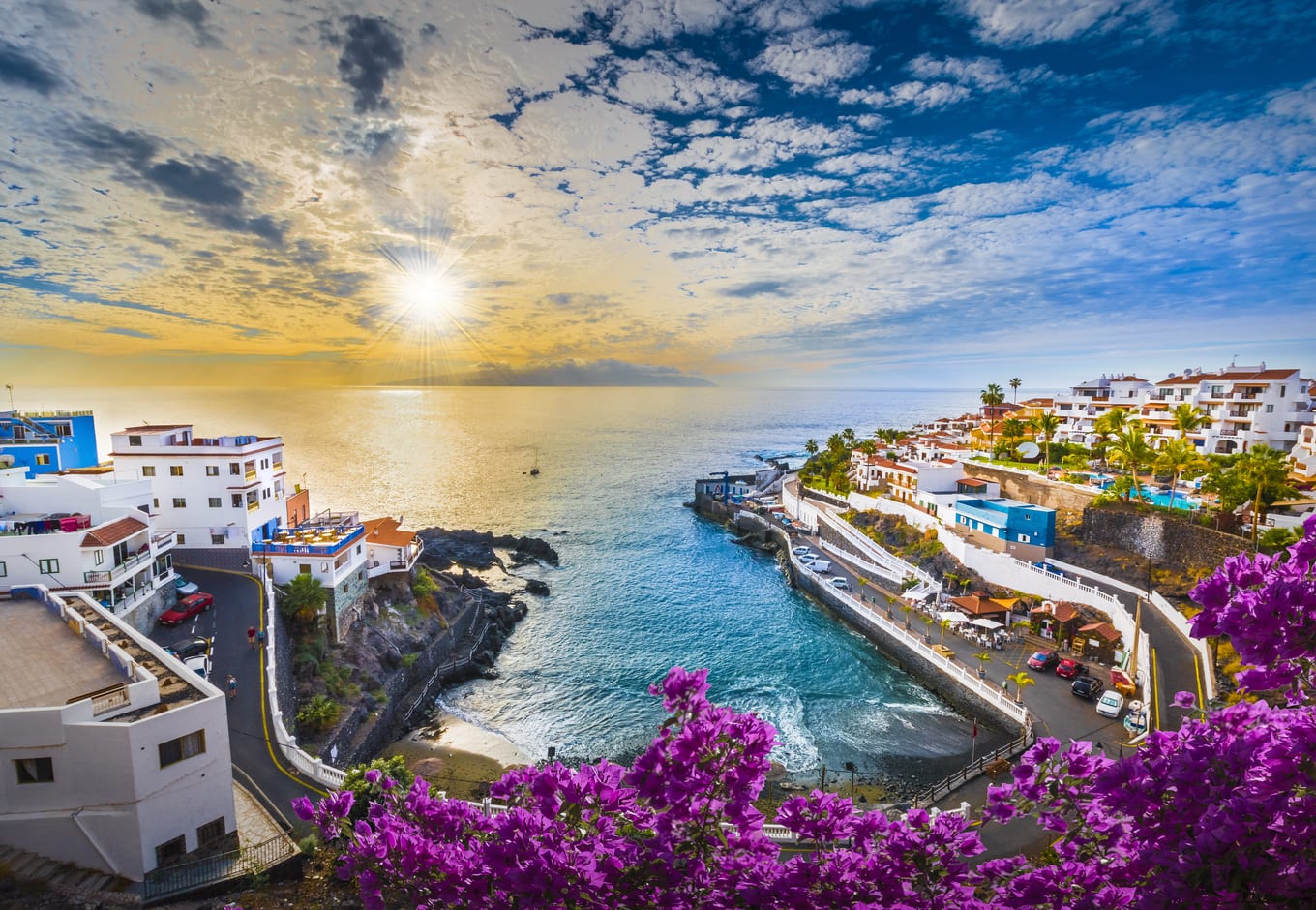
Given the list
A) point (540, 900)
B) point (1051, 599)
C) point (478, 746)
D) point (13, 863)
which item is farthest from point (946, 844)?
point (1051, 599)

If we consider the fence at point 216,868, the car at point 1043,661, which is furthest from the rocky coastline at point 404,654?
the car at point 1043,661

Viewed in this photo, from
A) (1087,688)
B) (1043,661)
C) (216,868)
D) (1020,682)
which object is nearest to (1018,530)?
(1043,661)

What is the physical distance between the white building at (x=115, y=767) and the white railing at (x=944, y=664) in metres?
29.9

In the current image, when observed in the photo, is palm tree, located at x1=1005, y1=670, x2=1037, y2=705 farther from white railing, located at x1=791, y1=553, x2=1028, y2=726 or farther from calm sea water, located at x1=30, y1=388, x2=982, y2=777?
calm sea water, located at x1=30, y1=388, x2=982, y2=777

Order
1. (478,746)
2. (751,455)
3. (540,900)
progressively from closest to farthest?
1. (540,900)
2. (478,746)
3. (751,455)

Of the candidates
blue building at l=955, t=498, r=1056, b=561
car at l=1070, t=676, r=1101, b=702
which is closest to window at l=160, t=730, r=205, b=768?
car at l=1070, t=676, r=1101, b=702

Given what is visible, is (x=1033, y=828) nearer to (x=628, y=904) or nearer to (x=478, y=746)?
(x=628, y=904)

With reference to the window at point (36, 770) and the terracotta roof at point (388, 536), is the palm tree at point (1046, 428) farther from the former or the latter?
the window at point (36, 770)

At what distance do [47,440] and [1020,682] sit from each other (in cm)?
5849

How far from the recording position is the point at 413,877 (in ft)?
19.2

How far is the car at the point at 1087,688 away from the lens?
27.4 metres

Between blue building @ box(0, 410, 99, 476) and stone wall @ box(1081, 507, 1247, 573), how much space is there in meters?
69.0

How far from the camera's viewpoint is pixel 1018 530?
4100 centimetres

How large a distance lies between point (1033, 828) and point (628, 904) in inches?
798
